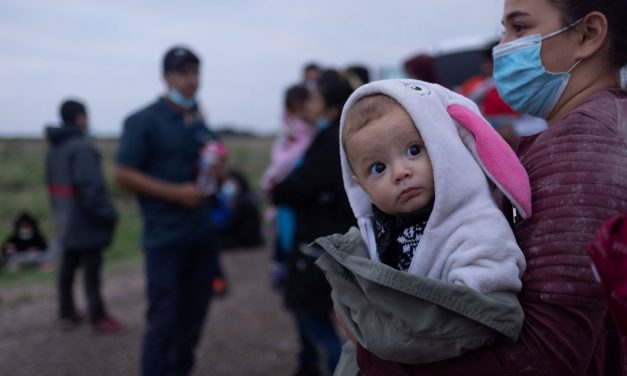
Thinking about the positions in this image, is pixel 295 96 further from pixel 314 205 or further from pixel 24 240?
pixel 24 240

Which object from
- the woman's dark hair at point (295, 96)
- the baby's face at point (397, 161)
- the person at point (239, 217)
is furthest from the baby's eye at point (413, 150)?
the person at point (239, 217)

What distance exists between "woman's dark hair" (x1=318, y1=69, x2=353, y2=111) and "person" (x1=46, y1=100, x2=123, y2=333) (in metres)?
2.67

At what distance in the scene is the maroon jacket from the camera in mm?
1198

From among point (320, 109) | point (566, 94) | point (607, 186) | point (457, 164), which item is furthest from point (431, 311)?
point (320, 109)

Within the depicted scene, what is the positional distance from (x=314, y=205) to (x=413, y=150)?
212 cm

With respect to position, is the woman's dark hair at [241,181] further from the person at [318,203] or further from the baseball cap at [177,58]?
the person at [318,203]

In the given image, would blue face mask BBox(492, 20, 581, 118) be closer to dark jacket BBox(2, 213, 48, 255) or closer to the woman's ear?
the woman's ear

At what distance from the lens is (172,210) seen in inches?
145

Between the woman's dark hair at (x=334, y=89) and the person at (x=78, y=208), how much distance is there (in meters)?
2.67

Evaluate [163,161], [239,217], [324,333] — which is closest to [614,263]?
[324,333]

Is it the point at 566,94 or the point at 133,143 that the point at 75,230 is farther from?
the point at 566,94

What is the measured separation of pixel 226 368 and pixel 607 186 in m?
3.95

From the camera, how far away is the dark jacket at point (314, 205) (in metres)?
3.40

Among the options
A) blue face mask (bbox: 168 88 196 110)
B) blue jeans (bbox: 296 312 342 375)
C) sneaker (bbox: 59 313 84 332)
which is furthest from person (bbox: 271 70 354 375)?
sneaker (bbox: 59 313 84 332)
